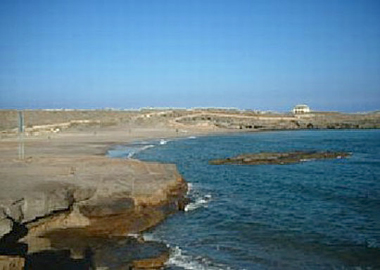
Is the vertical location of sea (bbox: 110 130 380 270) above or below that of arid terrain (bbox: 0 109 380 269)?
below

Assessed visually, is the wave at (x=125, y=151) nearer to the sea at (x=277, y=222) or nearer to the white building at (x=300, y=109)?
the sea at (x=277, y=222)

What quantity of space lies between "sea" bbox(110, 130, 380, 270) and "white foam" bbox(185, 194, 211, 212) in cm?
5

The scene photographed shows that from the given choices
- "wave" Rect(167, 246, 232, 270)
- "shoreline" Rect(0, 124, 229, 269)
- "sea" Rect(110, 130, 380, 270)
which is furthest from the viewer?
"sea" Rect(110, 130, 380, 270)

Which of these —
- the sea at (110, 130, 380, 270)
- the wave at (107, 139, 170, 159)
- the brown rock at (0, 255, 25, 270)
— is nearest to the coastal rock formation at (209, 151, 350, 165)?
the sea at (110, 130, 380, 270)

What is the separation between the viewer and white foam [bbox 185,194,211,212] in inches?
883

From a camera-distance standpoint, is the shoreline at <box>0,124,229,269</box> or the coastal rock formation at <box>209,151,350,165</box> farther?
the coastal rock formation at <box>209,151,350,165</box>

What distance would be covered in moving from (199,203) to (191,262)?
9.14 metres

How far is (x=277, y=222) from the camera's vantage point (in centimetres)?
1955

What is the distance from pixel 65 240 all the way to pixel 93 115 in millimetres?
109917

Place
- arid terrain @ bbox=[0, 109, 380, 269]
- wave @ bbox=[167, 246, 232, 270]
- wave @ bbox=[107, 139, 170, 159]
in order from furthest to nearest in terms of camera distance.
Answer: wave @ bbox=[107, 139, 170, 159]
arid terrain @ bbox=[0, 109, 380, 269]
wave @ bbox=[167, 246, 232, 270]

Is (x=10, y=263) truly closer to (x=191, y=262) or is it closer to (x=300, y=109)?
(x=191, y=262)

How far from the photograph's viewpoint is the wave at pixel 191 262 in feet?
45.9

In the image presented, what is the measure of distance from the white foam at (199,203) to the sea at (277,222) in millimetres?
52

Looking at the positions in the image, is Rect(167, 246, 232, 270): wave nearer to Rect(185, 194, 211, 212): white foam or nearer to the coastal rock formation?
Rect(185, 194, 211, 212): white foam
